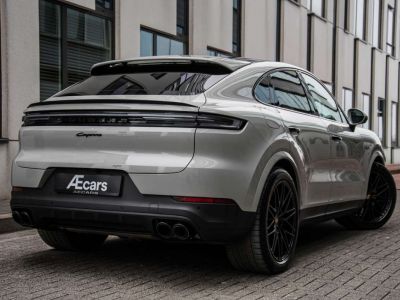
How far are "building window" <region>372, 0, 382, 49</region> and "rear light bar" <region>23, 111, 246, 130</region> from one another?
23.9 m

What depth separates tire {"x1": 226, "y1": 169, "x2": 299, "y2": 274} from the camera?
429 cm

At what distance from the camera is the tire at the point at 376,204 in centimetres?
698

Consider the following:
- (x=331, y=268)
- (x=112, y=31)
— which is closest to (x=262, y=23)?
(x=112, y=31)

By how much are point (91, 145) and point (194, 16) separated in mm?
9971

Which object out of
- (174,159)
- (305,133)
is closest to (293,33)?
(305,133)

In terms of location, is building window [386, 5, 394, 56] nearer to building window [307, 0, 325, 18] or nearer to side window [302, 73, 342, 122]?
building window [307, 0, 325, 18]

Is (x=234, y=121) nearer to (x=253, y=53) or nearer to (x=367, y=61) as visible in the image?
(x=253, y=53)

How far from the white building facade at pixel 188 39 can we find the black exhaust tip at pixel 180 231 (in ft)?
18.6

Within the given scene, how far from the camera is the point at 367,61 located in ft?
84.1

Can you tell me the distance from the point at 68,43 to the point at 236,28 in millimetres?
6355

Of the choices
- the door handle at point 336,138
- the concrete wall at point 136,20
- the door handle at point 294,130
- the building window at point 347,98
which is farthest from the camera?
the building window at point 347,98

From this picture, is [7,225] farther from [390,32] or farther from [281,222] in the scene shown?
[390,32]

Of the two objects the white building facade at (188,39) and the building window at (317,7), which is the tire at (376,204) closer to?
the white building facade at (188,39)

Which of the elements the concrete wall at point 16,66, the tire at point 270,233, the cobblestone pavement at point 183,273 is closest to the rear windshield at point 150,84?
the tire at point 270,233
